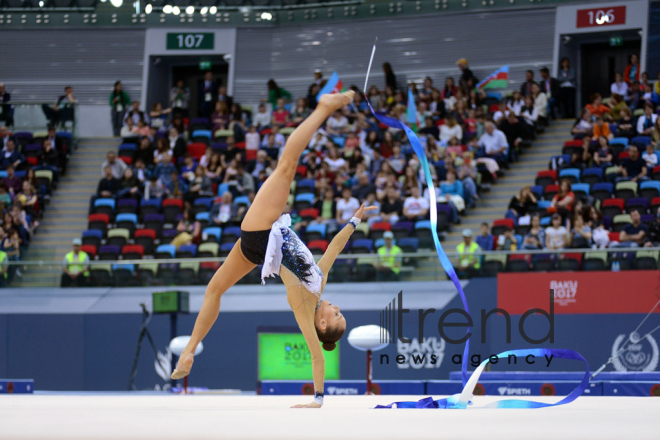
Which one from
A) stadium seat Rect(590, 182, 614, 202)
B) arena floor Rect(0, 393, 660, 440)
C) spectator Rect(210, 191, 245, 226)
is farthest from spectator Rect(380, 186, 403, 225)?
arena floor Rect(0, 393, 660, 440)

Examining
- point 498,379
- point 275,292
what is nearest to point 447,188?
point 275,292

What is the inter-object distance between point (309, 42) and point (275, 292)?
918 centimetres

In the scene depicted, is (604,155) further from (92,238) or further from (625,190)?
(92,238)

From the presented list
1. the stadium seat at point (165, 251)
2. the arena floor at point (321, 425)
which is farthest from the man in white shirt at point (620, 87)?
the arena floor at point (321, 425)

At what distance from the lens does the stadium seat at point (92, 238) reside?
Result: 1347 cm

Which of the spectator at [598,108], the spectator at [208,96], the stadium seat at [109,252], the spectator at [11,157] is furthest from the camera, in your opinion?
the spectator at [208,96]

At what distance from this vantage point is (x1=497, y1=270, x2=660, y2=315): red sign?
30.9ft

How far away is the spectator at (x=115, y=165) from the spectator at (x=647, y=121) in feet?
30.2

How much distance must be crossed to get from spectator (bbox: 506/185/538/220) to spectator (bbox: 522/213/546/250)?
1070 mm

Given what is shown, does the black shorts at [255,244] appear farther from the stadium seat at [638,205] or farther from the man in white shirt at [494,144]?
the man in white shirt at [494,144]

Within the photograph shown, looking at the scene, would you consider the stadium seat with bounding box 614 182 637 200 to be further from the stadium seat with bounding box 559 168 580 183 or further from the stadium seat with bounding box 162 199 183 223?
the stadium seat with bounding box 162 199 183 223

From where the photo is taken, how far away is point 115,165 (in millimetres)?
15297

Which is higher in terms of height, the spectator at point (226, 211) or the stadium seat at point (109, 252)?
the spectator at point (226, 211)

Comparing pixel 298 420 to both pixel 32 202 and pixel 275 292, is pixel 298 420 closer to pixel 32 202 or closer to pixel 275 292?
pixel 275 292
